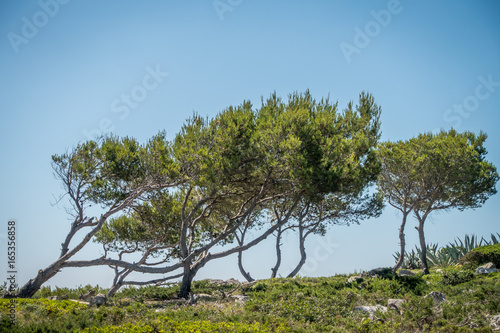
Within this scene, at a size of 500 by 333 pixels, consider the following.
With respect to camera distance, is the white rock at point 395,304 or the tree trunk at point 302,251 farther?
the tree trunk at point 302,251

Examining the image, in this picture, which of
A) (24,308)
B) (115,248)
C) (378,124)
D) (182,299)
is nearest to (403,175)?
(378,124)

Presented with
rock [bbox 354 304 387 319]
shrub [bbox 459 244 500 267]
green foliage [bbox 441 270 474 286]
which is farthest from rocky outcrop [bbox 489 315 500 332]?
shrub [bbox 459 244 500 267]

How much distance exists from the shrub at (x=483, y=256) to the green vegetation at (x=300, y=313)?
13.6 ft

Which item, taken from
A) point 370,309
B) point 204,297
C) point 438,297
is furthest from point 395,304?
point 204,297

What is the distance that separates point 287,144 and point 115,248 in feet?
42.2

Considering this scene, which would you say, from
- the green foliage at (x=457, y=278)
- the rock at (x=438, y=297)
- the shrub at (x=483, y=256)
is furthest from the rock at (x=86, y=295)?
the shrub at (x=483, y=256)

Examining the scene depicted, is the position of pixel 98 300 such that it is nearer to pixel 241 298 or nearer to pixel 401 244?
pixel 241 298

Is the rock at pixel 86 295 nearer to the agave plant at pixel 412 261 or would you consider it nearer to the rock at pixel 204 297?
the rock at pixel 204 297

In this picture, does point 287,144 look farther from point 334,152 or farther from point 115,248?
point 115,248

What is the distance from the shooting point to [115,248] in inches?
891

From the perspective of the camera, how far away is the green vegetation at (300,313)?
32.2ft

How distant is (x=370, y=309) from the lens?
40.3 feet

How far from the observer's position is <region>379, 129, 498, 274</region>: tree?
77.6 feet

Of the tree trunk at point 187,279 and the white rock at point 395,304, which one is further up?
the tree trunk at point 187,279
